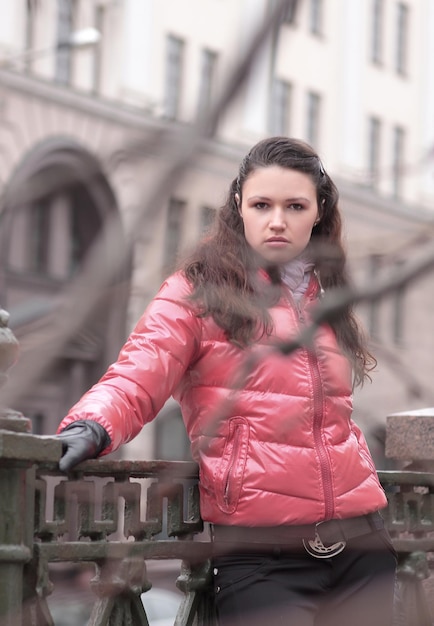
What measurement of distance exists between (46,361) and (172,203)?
6.3 inches

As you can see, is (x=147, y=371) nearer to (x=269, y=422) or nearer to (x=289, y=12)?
(x=269, y=422)

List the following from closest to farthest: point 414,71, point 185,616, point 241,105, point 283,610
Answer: point 241,105 → point 414,71 → point 283,610 → point 185,616

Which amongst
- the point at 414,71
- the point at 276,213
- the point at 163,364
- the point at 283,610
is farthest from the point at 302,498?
the point at 414,71

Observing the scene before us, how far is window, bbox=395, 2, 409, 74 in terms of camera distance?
193cm

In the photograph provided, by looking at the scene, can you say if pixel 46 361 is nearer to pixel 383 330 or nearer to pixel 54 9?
pixel 54 9

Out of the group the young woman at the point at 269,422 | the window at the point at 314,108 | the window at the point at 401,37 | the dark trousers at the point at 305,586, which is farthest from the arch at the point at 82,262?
the window at the point at 314,108

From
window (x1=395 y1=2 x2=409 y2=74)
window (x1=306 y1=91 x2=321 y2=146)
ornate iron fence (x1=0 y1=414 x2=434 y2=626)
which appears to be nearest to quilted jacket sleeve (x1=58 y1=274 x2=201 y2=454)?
ornate iron fence (x1=0 y1=414 x2=434 y2=626)

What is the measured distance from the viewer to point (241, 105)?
3.29 feet

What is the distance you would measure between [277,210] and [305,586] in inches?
30.6

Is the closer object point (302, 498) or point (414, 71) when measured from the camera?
point (414, 71)

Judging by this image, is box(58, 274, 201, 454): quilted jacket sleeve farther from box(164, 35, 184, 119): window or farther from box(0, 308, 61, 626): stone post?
box(164, 35, 184, 119): window

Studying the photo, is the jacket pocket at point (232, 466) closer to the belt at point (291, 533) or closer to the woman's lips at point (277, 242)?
the belt at point (291, 533)

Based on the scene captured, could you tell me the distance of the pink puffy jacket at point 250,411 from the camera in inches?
104

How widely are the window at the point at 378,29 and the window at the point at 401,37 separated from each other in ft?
0.13
